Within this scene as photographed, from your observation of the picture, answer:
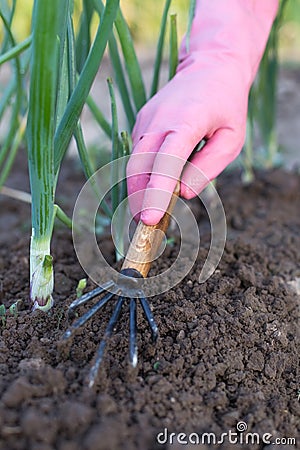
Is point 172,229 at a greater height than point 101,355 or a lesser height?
lesser

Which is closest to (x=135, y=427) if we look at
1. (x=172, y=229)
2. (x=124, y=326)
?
(x=124, y=326)

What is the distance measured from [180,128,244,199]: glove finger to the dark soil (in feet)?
0.57

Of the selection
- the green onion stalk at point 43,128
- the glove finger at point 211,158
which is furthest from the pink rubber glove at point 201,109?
the green onion stalk at point 43,128

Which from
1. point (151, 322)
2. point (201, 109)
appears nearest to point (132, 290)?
point (151, 322)

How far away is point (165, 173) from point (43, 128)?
223mm

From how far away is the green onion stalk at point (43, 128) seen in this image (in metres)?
0.73

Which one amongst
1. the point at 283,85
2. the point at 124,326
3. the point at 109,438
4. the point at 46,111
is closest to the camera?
the point at 109,438

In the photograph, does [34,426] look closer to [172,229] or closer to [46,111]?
[46,111]

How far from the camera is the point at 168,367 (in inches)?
32.5

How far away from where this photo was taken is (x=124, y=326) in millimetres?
909

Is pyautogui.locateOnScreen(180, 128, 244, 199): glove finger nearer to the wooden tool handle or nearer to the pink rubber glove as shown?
the pink rubber glove

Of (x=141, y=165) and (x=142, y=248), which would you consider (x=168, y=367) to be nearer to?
(x=142, y=248)

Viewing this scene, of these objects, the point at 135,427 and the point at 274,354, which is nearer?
the point at 135,427

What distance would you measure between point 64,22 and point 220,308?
516 millimetres
